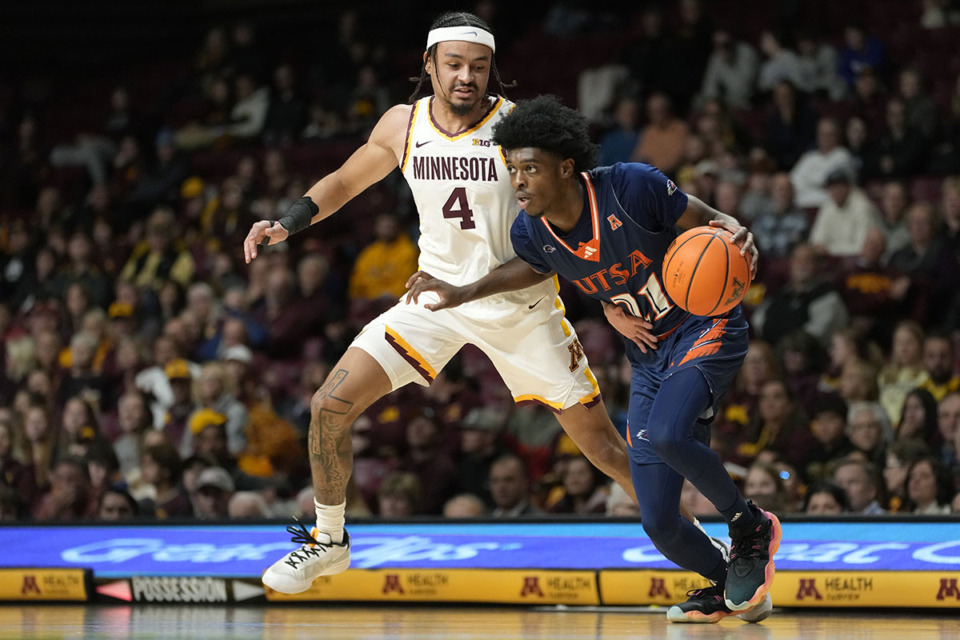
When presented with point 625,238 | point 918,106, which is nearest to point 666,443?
point 625,238

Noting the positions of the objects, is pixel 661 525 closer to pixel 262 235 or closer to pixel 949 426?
pixel 262 235

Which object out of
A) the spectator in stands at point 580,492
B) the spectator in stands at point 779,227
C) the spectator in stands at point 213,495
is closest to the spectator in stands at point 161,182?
the spectator in stands at point 213,495

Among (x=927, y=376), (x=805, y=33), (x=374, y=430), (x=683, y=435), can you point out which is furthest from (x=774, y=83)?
(x=683, y=435)

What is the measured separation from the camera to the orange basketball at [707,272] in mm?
4738

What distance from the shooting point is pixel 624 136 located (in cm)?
1145

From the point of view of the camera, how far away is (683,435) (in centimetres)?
470

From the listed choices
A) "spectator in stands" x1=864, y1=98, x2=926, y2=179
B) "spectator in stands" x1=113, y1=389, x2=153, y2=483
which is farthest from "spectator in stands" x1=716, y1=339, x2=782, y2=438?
"spectator in stands" x1=113, y1=389, x2=153, y2=483

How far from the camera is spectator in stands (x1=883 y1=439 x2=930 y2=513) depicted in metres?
6.94

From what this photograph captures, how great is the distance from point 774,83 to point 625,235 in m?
6.92

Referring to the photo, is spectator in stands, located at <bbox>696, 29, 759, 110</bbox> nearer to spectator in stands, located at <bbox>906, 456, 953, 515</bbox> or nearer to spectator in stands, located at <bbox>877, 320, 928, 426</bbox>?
spectator in stands, located at <bbox>877, 320, 928, 426</bbox>

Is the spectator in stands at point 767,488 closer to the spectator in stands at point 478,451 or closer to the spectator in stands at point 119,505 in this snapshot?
the spectator in stands at point 478,451

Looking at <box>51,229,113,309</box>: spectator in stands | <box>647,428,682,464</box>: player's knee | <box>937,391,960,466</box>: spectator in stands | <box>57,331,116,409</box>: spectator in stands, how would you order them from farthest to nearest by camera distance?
1. <box>51,229,113,309</box>: spectator in stands
2. <box>57,331,116,409</box>: spectator in stands
3. <box>937,391,960,466</box>: spectator in stands
4. <box>647,428,682,464</box>: player's knee

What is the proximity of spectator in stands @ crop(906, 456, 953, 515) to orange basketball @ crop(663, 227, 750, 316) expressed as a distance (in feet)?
8.37

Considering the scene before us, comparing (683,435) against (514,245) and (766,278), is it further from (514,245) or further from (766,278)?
(766,278)
